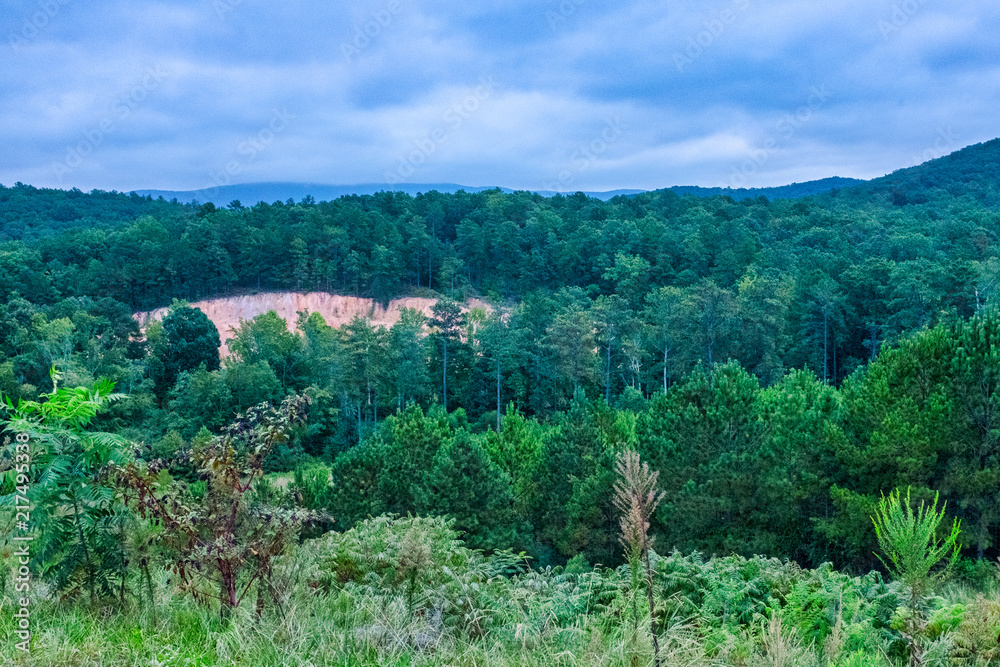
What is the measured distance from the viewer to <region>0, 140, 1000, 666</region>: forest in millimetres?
4320

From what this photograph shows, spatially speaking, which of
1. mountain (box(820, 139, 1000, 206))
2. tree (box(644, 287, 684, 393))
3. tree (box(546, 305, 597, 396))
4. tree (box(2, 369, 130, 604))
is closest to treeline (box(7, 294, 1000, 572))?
tree (box(2, 369, 130, 604))

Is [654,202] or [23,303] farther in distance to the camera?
[654,202]

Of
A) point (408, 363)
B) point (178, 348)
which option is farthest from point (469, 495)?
point (178, 348)

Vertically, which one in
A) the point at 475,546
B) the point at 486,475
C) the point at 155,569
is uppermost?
the point at 155,569

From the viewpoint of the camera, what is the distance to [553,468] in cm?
1803

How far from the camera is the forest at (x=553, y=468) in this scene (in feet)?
14.2

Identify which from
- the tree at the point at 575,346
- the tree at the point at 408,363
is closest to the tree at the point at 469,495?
the tree at the point at 408,363

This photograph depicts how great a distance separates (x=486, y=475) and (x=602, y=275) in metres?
46.1

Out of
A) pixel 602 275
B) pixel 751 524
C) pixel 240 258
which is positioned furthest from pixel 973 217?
pixel 240 258

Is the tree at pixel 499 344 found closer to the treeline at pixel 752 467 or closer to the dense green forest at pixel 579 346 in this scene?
the dense green forest at pixel 579 346

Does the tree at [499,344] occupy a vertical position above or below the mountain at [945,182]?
below

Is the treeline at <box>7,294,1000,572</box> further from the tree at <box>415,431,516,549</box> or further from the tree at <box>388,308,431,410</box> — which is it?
the tree at <box>388,308,431,410</box>

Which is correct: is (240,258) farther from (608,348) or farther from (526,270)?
(608,348)

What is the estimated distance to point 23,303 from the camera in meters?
48.6
